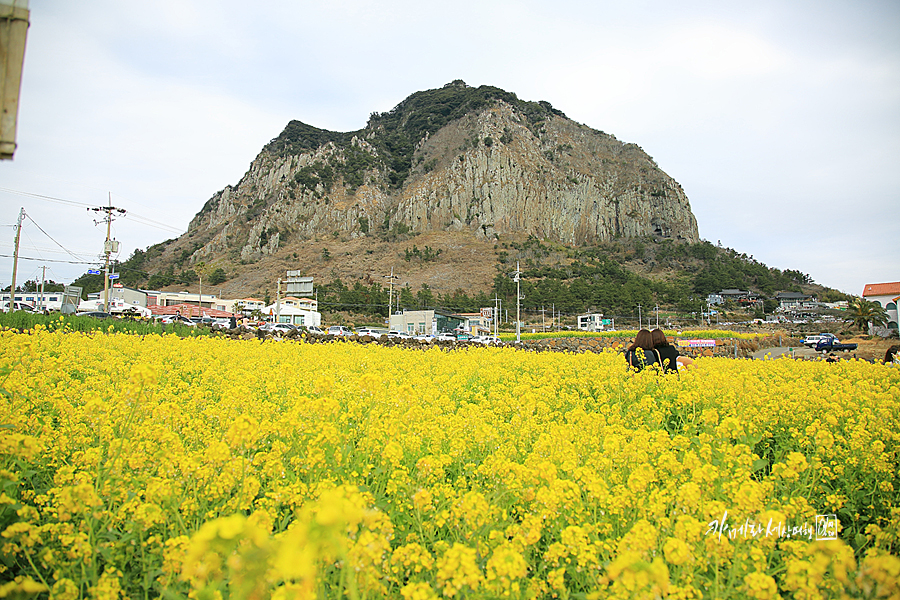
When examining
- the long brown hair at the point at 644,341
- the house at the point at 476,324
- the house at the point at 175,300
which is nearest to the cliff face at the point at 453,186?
the house at the point at 175,300

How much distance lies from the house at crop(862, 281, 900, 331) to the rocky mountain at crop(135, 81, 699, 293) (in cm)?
7826

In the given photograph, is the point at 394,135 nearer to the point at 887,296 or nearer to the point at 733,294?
the point at 733,294

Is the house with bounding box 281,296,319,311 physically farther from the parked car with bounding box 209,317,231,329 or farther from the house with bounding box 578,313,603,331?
the house with bounding box 578,313,603,331

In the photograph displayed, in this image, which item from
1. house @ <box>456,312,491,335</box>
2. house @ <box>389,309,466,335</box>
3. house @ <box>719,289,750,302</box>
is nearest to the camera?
house @ <box>389,309,466,335</box>

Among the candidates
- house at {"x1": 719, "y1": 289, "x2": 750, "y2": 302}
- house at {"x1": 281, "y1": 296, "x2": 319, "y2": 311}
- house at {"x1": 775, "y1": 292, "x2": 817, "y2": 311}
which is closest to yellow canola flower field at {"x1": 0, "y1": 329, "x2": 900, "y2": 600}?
house at {"x1": 281, "y1": 296, "x2": 319, "y2": 311}

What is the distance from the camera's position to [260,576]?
1101 millimetres

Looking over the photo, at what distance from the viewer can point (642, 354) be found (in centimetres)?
789

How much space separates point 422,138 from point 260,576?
187 m

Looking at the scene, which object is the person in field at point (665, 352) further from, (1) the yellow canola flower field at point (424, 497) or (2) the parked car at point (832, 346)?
(2) the parked car at point (832, 346)

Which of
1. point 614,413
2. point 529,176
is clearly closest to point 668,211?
point 529,176

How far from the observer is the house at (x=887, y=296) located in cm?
4303

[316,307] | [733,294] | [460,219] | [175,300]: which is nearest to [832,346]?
[316,307]

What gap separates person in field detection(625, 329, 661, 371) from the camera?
25.5ft

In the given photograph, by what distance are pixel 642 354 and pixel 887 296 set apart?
186 feet
